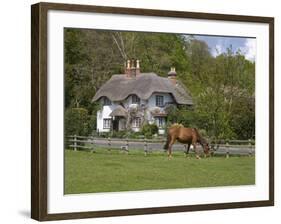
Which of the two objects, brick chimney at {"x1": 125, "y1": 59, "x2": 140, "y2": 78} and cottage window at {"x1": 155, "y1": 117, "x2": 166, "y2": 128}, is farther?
cottage window at {"x1": 155, "y1": 117, "x2": 166, "y2": 128}

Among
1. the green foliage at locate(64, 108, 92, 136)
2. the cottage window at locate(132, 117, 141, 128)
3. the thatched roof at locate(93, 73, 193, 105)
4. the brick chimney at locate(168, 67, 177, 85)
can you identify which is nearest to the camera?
the green foliage at locate(64, 108, 92, 136)

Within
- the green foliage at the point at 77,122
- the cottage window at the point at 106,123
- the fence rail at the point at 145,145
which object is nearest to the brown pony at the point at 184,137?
the fence rail at the point at 145,145

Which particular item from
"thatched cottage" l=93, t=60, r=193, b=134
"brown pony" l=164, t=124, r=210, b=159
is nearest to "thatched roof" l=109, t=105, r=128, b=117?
"thatched cottage" l=93, t=60, r=193, b=134

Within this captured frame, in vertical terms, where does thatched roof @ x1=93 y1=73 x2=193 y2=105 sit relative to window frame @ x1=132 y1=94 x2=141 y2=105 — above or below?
above

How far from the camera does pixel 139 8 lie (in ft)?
23.1

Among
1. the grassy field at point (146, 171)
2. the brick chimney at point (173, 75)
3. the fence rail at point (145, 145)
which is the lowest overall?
the grassy field at point (146, 171)

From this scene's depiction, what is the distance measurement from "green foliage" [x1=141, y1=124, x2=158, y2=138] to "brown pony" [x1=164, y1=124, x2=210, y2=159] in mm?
151

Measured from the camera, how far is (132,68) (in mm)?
7109

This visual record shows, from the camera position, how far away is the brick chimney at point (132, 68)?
7.09 metres

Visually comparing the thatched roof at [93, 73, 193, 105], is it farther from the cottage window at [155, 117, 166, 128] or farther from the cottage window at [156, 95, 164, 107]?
the cottage window at [155, 117, 166, 128]

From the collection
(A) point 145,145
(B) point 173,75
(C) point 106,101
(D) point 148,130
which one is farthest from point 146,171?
(B) point 173,75

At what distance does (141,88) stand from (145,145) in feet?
1.62

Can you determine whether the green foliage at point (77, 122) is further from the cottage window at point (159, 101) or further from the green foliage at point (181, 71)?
the cottage window at point (159, 101)

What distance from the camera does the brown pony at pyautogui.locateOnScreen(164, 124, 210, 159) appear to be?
288 inches
